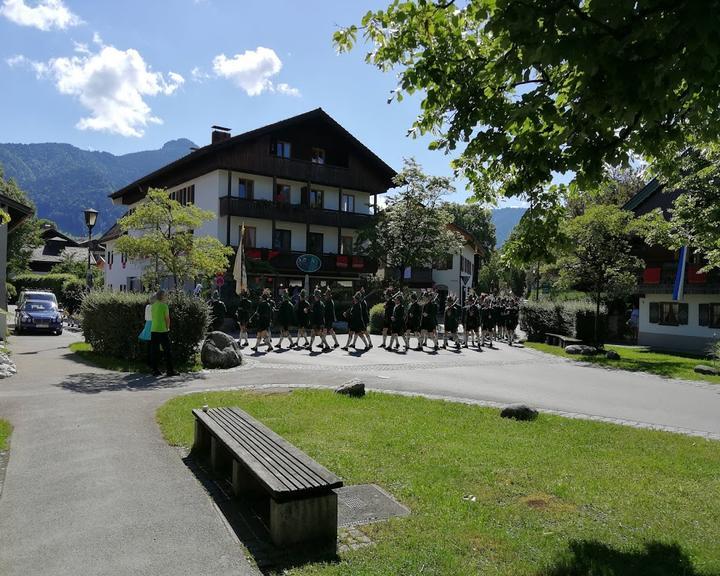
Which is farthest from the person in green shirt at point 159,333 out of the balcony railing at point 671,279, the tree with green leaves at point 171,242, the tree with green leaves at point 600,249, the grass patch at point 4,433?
the balcony railing at point 671,279

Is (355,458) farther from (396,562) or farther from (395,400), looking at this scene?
(395,400)

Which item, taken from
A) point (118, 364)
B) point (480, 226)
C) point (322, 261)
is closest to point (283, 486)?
point (118, 364)

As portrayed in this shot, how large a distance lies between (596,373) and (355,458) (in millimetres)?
11130

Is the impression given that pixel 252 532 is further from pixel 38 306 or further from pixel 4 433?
pixel 38 306

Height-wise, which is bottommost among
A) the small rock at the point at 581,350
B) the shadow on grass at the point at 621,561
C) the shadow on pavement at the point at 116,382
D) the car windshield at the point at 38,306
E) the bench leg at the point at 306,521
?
the small rock at the point at 581,350

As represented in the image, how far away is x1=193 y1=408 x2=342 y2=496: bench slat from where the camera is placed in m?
4.09

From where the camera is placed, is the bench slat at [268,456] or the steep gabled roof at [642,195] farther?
the steep gabled roof at [642,195]

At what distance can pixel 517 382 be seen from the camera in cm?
1326

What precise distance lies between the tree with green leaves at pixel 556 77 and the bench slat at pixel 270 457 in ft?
9.57

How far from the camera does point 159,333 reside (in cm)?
Result: 1228

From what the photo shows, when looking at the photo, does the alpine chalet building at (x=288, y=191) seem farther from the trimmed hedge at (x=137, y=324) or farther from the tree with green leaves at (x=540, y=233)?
the tree with green leaves at (x=540, y=233)

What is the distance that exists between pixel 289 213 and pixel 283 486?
3592 centimetres

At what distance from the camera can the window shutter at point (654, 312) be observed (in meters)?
31.0

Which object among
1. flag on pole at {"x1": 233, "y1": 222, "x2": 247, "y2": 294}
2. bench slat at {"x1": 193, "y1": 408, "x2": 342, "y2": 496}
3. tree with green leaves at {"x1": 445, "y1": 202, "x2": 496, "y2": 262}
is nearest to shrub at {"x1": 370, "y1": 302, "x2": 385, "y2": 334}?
flag on pole at {"x1": 233, "y1": 222, "x2": 247, "y2": 294}
